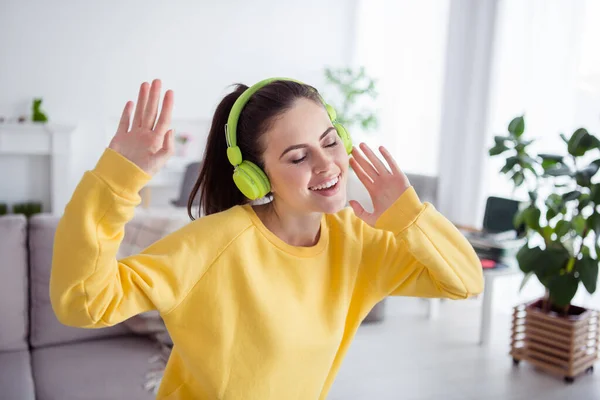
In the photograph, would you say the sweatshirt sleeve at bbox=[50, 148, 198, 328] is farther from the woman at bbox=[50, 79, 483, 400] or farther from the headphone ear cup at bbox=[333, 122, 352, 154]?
the headphone ear cup at bbox=[333, 122, 352, 154]

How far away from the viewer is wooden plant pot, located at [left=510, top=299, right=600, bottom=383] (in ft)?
8.93

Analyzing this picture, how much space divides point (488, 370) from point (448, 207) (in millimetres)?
2024

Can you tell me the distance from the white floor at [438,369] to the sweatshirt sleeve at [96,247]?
5.73ft

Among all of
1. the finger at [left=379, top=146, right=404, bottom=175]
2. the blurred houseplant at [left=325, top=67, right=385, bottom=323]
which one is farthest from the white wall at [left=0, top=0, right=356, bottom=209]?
the finger at [left=379, top=146, right=404, bottom=175]

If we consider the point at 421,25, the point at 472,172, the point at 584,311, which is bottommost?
the point at 584,311

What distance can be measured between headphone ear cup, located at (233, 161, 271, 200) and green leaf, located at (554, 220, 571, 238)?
192 cm

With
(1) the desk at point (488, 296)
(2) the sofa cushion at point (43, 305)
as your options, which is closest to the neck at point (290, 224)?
(2) the sofa cushion at point (43, 305)

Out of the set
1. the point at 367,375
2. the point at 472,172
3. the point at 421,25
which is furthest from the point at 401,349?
the point at 421,25

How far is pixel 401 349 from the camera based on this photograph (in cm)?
306

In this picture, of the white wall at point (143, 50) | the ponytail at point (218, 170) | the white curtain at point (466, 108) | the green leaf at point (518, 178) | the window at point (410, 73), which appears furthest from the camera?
the white wall at point (143, 50)

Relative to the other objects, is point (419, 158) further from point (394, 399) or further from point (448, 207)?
point (394, 399)

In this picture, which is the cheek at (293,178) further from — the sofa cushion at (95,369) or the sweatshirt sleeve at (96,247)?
the sofa cushion at (95,369)

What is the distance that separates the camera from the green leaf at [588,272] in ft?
8.38

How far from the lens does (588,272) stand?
257cm
